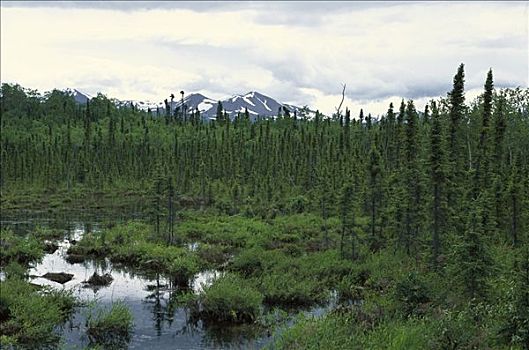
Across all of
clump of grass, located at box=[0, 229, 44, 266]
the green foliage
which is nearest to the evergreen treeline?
the green foliage

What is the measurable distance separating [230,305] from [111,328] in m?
6.01

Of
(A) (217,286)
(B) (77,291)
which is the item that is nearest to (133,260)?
(B) (77,291)

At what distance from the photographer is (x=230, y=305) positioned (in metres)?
28.5

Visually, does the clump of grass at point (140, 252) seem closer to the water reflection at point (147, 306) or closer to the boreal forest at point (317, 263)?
the boreal forest at point (317, 263)

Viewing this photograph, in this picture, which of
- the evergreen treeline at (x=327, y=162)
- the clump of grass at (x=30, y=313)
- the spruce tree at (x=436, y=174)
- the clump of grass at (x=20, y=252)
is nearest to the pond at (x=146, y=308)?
the clump of grass at (x=30, y=313)

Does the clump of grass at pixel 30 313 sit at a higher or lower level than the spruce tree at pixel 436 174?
lower

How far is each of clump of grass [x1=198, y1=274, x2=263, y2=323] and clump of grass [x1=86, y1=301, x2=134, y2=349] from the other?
426 centimetres

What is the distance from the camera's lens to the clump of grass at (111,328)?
25747 mm

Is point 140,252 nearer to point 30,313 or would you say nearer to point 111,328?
point 111,328

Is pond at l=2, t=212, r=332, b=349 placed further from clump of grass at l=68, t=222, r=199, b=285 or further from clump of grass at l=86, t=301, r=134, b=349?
clump of grass at l=68, t=222, r=199, b=285

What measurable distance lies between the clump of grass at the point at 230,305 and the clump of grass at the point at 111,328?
168 inches

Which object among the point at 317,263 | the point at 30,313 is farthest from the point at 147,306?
the point at 317,263

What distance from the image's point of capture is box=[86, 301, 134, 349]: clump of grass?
25.7m

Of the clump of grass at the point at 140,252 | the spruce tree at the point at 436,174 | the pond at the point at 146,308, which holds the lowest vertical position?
the pond at the point at 146,308
